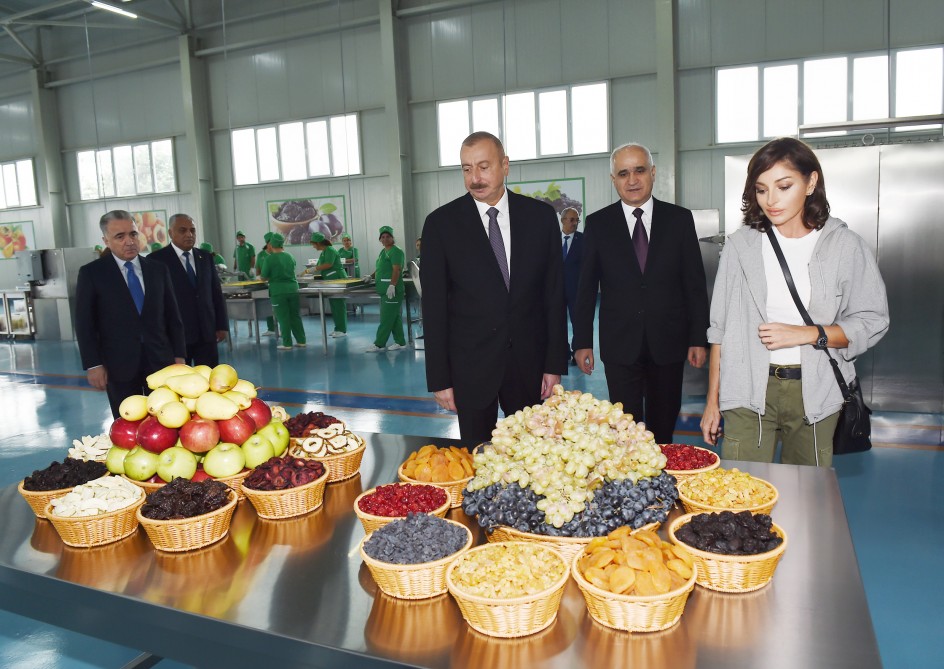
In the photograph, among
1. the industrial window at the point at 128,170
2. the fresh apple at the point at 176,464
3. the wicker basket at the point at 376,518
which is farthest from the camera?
the industrial window at the point at 128,170

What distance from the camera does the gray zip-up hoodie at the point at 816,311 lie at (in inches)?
86.2

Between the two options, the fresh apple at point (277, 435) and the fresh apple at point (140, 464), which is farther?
the fresh apple at point (277, 435)

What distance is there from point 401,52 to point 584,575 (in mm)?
14539

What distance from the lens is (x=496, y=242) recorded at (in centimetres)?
276

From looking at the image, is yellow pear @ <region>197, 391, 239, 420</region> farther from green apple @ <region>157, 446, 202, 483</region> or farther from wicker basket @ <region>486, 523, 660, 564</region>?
wicker basket @ <region>486, 523, 660, 564</region>

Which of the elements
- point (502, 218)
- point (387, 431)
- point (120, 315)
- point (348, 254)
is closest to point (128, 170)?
point (348, 254)

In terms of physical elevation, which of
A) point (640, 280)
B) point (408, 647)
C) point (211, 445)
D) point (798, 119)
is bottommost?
point (408, 647)

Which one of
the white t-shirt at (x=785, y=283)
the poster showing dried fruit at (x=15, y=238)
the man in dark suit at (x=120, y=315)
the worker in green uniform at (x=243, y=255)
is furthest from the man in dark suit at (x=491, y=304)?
the poster showing dried fruit at (x=15, y=238)

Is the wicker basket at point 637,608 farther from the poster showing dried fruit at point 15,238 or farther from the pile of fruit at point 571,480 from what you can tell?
the poster showing dried fruit at point 15,238

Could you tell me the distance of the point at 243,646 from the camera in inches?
49.7

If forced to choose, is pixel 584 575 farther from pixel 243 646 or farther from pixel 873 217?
pixel 873 217

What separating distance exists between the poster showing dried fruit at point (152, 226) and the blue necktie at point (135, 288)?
1434cm

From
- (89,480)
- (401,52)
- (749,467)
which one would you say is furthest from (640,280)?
(401,52)

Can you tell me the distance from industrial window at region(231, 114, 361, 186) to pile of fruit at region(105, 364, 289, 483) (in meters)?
13.5
